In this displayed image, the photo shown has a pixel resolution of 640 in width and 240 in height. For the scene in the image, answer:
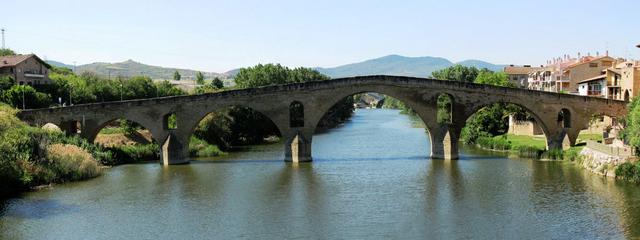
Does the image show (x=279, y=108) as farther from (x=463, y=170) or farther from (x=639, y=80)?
(x=639, y=80)

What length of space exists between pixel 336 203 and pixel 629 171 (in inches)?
665

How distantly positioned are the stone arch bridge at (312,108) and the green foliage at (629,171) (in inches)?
522

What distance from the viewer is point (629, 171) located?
128 feet

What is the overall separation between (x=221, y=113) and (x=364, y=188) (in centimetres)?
3134

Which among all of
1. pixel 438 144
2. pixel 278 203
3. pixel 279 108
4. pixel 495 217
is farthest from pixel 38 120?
pixel 495 217

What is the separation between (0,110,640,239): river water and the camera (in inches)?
1141

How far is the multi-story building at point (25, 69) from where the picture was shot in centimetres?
7081

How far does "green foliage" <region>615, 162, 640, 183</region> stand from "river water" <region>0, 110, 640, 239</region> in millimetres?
634

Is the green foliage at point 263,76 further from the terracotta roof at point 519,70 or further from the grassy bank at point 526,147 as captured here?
the terracotta roof at point 519,70

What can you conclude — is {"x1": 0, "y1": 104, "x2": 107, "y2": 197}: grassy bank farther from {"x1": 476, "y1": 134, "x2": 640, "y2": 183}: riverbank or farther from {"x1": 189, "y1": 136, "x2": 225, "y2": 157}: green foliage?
{"x1": 476, "y1": 134, "x2": 640, "y2": 183}: riverbank

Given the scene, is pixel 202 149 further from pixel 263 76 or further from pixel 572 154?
pixel 263 76

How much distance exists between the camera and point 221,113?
67.8 meters

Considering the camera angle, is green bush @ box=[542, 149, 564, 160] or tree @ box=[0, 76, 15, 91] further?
tree @ box=[0, 76, 15, 91]

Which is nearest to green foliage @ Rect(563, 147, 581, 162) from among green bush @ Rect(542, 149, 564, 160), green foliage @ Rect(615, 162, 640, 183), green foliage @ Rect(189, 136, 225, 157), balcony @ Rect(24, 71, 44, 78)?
green bush @ Rect(542, 149, 564, 160)
